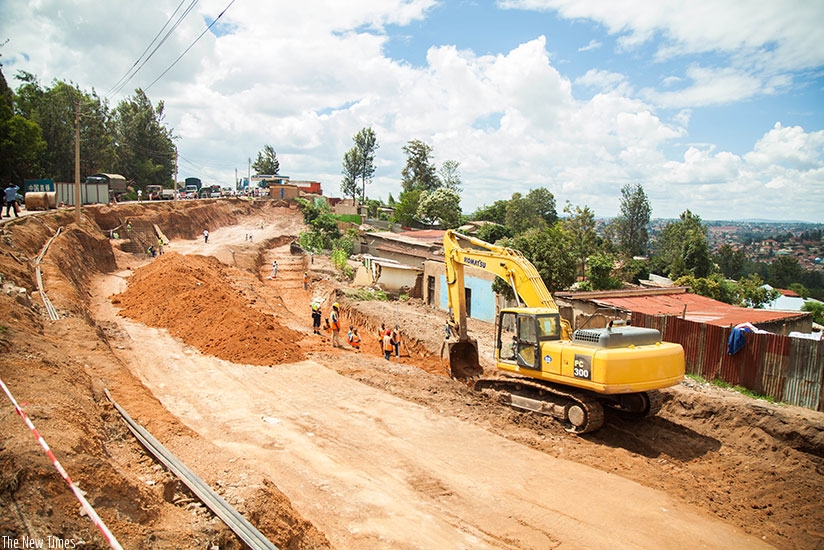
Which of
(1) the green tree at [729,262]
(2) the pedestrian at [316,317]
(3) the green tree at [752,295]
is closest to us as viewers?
(2) the pedestrian at [316,317]

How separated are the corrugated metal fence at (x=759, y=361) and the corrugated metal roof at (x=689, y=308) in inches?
91.8

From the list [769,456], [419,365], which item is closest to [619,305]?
[419,365]

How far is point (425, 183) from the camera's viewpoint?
264 ft

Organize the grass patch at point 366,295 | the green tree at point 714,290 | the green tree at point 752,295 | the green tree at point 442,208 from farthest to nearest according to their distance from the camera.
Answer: the green tree at point 442,208 → the green tree at point 752,295 → the green tree at point 714,290 → the grass patch at point 366,295

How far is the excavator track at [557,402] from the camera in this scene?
37.4 feet

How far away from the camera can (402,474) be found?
9273mm

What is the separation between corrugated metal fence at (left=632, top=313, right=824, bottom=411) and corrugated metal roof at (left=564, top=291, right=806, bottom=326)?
91.8 inches

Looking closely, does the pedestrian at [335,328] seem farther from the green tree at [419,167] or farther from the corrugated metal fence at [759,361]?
the green tree at [419,167]

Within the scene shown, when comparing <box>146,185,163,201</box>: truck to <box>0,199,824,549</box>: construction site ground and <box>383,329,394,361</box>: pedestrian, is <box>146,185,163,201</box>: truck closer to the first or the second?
<box>0,199,824,549</box>: construction site ground

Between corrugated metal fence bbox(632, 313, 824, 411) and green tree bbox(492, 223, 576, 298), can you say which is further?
green tree bbox(492, 223, 576, 298)

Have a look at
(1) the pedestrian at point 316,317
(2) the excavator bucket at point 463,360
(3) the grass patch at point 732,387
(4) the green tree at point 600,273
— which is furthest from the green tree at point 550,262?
(3) the grass patch at point 732,387

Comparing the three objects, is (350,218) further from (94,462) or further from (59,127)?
(94,462)

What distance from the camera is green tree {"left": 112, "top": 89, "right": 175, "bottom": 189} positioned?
65.5 metres

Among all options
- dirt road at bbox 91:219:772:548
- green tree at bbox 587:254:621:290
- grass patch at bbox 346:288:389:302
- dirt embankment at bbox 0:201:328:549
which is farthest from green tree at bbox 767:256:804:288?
dirt embankment at bbox 0:201:328:549
